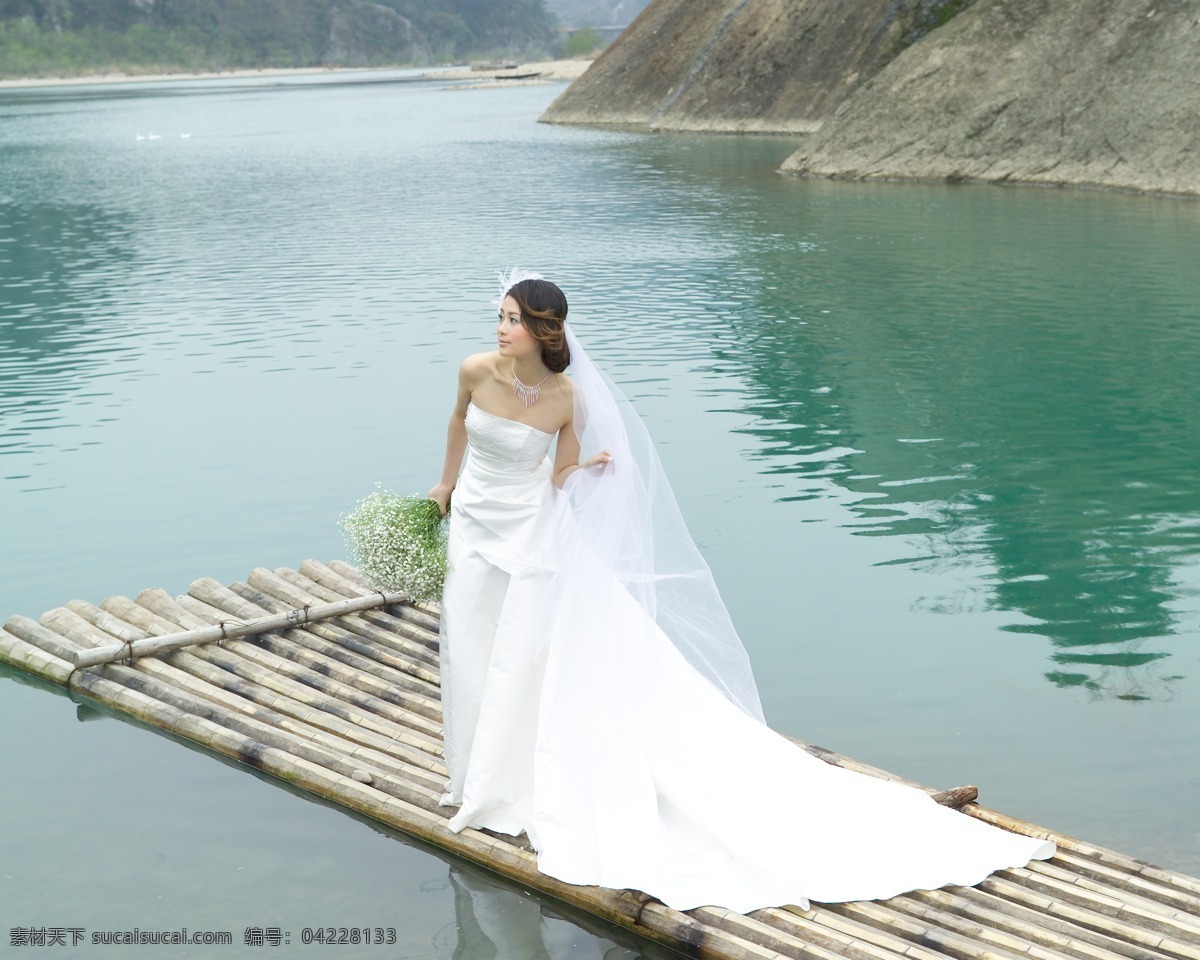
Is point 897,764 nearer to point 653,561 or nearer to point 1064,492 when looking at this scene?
point 653,561

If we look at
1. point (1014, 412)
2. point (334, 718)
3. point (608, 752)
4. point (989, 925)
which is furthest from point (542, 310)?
point (1014, 412)

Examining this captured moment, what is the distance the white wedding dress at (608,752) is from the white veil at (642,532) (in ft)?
0.29

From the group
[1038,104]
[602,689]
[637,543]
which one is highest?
[1038,104]

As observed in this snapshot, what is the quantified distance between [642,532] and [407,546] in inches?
50.0

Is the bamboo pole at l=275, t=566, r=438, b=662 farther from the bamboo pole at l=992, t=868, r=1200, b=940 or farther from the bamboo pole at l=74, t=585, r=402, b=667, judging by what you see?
the bamboo pole at l=992, t=868, r=1200, b=940

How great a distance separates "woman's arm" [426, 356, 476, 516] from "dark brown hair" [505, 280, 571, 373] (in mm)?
355

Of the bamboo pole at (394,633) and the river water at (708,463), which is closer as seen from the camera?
the river water at (708,463)

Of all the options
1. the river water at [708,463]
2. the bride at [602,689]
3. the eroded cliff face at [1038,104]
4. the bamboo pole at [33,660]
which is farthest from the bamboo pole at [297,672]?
the eroded cliff face at [1038,104]

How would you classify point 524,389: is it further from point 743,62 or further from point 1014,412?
point 743,62

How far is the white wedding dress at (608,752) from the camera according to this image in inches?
251

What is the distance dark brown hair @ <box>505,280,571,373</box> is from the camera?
6.53m

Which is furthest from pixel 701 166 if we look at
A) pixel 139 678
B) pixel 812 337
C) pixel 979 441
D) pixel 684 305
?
pixel 139 678

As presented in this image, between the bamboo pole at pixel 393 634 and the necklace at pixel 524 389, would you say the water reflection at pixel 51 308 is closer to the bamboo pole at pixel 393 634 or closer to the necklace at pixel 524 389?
the bamboo pole at pixel 393 634

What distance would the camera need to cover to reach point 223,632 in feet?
30.4
